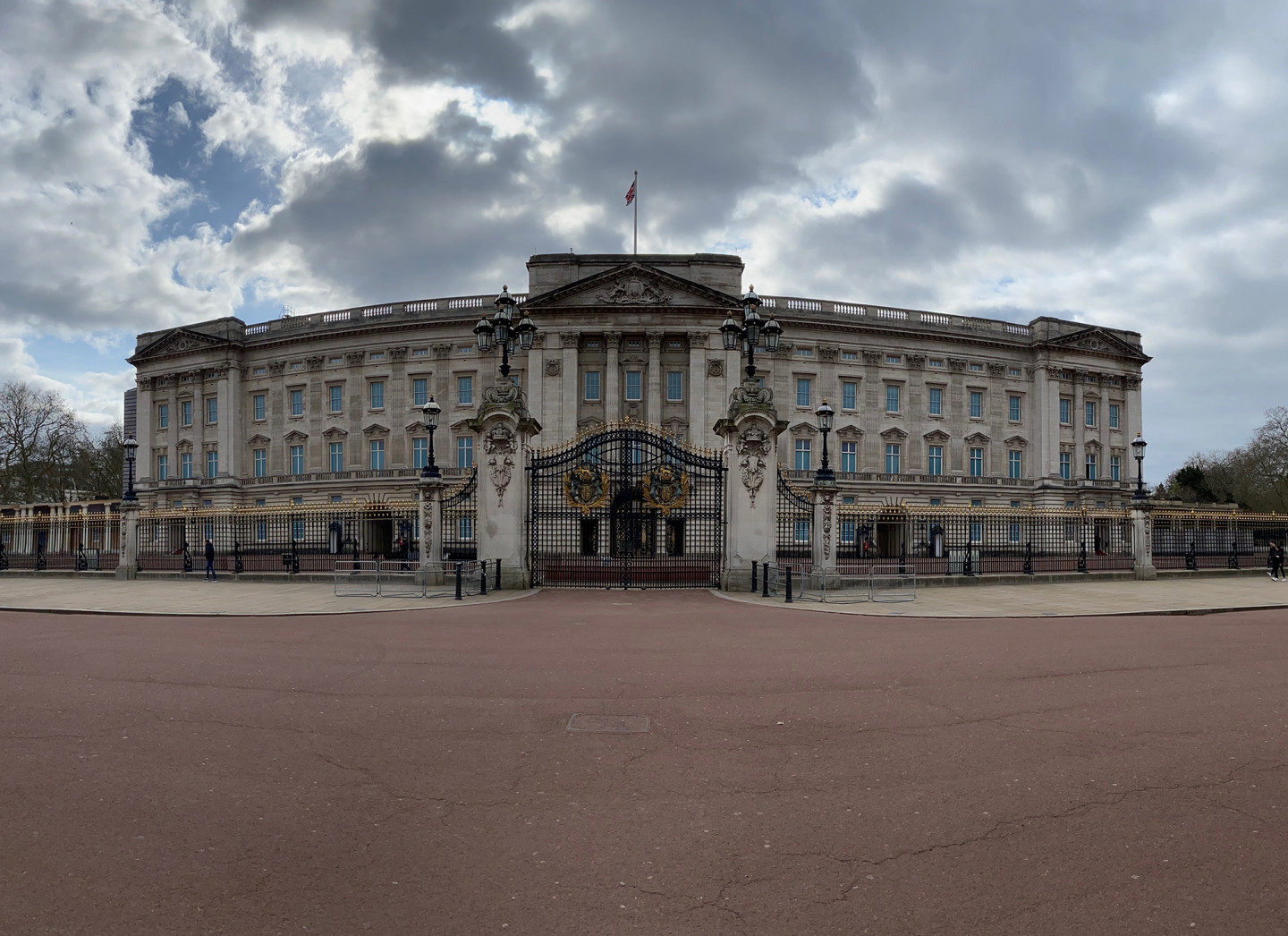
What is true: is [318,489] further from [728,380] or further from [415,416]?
→ [728,380]

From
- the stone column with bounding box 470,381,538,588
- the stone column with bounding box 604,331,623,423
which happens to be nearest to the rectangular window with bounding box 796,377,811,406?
the stone column with bounding box 604,331,623,423

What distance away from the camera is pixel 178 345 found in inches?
2288

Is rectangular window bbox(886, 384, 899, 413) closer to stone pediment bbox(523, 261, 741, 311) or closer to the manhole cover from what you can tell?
stone pediment bbox(523, 261, 741, 311)

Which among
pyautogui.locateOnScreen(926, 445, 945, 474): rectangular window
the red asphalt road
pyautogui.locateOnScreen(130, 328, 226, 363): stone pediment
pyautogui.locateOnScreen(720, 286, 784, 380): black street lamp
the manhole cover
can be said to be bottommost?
the manhole cover

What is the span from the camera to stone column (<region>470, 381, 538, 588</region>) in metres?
20.8

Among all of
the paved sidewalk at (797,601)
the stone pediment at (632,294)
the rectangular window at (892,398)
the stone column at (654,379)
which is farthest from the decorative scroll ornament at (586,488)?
the rectangular window at (892,398)

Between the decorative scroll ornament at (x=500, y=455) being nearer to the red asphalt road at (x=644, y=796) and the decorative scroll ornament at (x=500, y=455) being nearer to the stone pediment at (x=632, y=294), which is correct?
the red asphalt road at (x=644, y=796)

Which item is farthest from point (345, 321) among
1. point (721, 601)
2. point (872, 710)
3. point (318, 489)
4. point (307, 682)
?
point (872, 710)

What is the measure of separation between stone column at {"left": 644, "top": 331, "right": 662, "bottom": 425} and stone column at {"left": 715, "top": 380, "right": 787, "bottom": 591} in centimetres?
2829

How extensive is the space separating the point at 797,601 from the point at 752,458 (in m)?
4.39

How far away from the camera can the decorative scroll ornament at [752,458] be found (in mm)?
20562

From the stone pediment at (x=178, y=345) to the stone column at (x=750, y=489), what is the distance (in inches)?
1992

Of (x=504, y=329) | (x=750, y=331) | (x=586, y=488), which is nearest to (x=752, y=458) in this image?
(x=750, y=331)

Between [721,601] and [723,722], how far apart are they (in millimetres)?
11230
